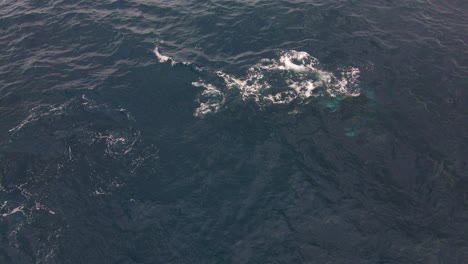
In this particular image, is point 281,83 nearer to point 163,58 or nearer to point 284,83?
point 284,83

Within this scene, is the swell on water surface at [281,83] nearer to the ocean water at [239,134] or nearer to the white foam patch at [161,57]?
the ocean water at [239,134]

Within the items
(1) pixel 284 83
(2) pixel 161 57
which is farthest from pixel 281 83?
(2) pixel 161 57

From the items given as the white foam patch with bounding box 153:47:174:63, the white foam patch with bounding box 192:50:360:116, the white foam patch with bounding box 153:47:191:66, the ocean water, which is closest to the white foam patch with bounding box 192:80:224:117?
the white foam patch with bounding box 192:50:360:116

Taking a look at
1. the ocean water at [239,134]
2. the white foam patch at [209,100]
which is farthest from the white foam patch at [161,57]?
the white foam patch at [209,100]

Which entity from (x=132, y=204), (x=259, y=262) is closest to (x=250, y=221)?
(x=259, y=262)

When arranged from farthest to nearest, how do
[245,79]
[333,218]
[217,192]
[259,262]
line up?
[245,79], [217,192], [333,218], [259,262]

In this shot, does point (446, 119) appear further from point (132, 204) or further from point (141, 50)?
point (141, 50)
